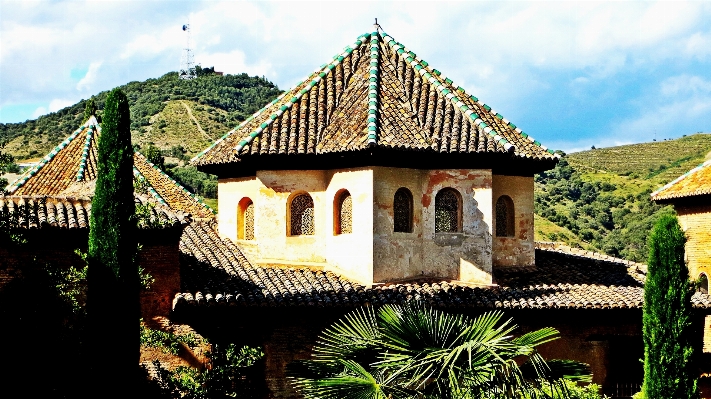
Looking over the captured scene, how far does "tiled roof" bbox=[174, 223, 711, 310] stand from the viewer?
1585 centimetres

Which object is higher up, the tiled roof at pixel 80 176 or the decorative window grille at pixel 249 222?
the tiled roof at pixel 80 176

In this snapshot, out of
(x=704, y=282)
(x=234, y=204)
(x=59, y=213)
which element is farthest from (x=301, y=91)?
(x=704, y=282)

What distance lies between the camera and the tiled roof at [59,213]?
13742 mm

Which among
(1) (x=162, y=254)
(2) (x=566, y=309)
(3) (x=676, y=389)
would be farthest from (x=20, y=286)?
(3) (x=676, y=389)

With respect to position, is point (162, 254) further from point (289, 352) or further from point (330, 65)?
point (330, 65)

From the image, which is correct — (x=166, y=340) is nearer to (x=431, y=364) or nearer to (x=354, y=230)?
(x=354, y=230)

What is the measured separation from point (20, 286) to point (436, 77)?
34.4 ft

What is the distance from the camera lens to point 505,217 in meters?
19.8

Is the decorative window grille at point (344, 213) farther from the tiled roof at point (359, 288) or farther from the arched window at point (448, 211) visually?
the arched window at point (448, 211)

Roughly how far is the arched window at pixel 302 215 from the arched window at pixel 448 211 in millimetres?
2769

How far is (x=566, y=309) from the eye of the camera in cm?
1736

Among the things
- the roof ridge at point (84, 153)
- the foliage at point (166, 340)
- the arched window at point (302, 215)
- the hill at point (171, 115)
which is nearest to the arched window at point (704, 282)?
the arched window at point (302, 215)

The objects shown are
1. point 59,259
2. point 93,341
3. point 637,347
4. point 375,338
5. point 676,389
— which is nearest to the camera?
point 375,338

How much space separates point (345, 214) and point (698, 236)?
1247cm
